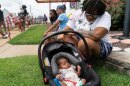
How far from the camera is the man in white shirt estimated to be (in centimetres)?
374

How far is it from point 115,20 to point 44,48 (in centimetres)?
400

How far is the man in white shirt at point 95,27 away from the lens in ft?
12.3

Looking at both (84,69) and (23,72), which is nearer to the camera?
(84,69)

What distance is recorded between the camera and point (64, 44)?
3.73m

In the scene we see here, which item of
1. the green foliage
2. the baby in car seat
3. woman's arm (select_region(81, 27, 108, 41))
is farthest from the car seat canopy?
the green foliage

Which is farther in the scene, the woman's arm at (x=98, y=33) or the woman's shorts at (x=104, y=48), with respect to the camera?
the woman's shorts at (x=104, y=48)

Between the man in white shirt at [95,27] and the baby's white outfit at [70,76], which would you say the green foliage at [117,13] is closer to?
the man in white shirt at [95,27]

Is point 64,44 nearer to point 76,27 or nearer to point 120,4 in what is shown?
point 76,27

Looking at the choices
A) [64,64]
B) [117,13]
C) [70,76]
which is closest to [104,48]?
[64,64]

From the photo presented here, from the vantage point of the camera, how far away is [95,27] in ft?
12.6

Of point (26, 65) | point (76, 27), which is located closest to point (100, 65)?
point (76, 27)

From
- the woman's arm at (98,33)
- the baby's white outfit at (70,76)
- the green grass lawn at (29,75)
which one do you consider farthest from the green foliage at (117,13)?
the baby's white outfit at (70,76)

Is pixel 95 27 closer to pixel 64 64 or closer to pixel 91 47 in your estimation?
pixel 91 47

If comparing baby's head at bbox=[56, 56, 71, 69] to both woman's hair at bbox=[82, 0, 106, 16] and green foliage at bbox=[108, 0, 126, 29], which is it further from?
green foliage at bbox=[108, 0, 126, 29]
